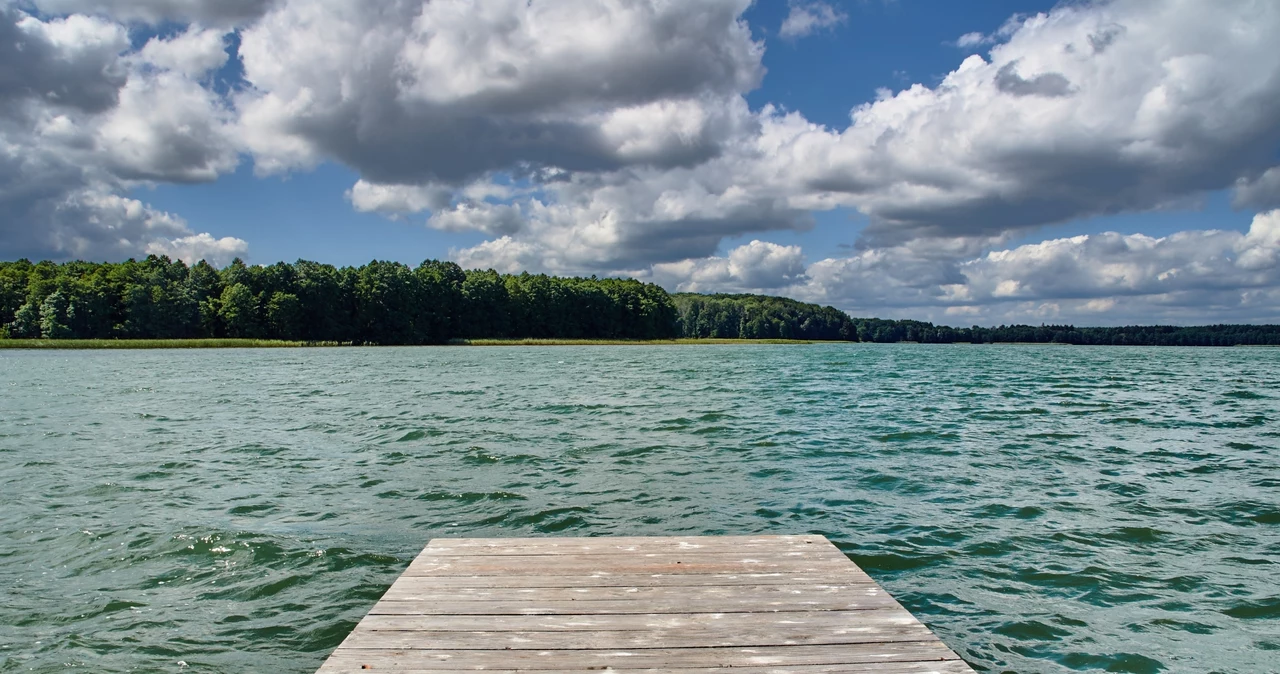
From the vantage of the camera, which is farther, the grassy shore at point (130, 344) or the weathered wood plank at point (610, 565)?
the grassy shore at point (130, 344)

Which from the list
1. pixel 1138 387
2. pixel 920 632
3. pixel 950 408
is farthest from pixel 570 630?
pixel 1138 387

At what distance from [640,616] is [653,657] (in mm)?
693

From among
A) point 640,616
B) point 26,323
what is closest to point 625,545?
point 640,616

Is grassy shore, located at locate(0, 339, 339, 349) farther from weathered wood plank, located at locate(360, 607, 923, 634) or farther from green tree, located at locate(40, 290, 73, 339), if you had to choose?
weathered wood plank, located at locate(360, 607, 923, 634)

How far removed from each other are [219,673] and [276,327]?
129752 millimetres

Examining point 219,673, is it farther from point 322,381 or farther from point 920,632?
point 322,381

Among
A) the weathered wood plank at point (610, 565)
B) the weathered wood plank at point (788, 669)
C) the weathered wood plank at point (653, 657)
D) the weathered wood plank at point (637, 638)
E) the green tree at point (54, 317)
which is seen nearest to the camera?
the weathered wood plank at point (788, 669)

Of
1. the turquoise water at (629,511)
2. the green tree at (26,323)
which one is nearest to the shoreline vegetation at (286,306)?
the green tree at (26,323)

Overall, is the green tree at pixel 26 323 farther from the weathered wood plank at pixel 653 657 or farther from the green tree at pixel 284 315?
the weathered wood plank at pixel 653 657

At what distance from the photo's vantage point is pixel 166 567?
9406mm

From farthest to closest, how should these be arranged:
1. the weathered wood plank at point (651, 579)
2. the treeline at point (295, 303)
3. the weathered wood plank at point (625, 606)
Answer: the treeline at point (295, 303) → the weathered wood plank at point (651, 579) → the weathered wood plank at point (625, 606)

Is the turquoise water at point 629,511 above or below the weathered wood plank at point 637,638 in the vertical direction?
below

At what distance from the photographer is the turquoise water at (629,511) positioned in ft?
24.8

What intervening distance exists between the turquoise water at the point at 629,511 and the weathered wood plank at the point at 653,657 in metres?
2.54
